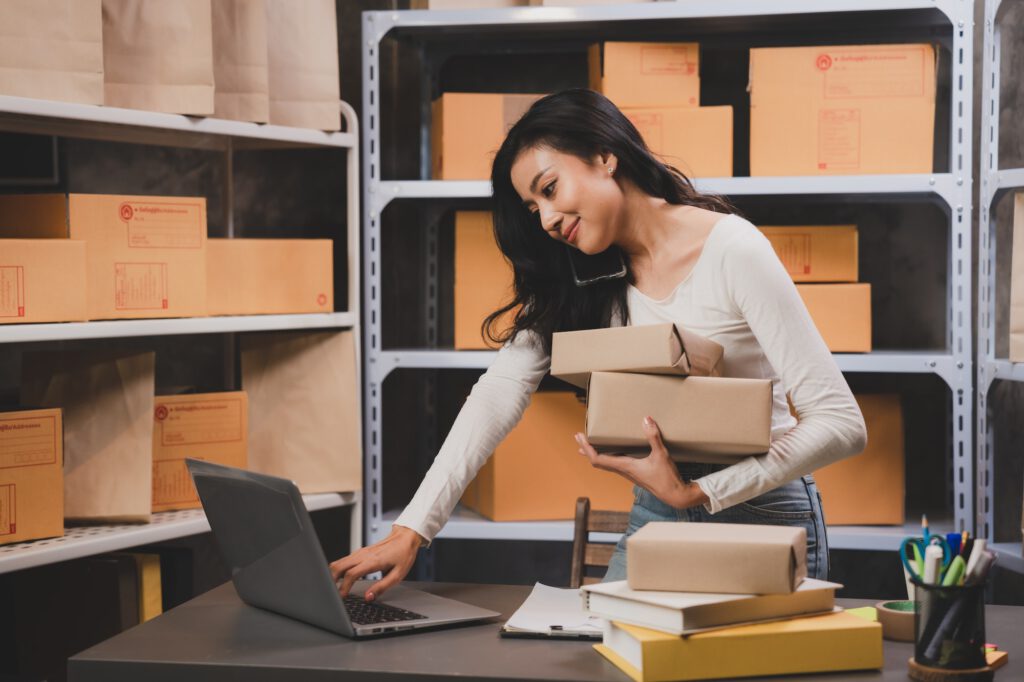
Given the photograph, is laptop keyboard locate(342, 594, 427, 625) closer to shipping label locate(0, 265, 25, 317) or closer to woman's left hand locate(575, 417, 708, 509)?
woman's left hand locate(575, 417, 708, 509)

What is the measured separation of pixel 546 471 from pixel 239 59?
112 centimetres

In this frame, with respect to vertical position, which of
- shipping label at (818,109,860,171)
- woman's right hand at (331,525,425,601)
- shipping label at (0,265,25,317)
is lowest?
woman's right hand at (331,525,425,601)

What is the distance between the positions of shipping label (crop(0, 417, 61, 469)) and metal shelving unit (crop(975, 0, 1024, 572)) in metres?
1.87

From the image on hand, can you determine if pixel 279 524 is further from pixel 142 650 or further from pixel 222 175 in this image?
pixel 222 175

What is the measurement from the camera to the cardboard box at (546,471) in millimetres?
2477

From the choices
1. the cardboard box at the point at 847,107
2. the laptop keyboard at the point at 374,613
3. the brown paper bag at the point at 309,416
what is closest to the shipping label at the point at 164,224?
the brown paper bag at the point at 309,416

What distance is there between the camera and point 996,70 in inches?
89.3

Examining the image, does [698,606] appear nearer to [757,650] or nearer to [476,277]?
[757,650]

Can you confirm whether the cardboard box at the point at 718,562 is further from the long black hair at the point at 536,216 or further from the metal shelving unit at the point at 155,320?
the metal shelving unit at the point at 155,320

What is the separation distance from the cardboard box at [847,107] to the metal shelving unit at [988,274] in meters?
0.11

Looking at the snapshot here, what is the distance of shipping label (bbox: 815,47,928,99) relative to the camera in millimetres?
2316

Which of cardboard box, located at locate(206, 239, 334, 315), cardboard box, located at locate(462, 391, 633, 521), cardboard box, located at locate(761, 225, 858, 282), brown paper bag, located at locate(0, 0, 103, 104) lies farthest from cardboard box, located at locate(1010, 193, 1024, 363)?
brown paper bag, located at locate(0, 0, 103, 104)

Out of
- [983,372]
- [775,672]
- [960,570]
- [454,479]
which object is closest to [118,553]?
[454,479]

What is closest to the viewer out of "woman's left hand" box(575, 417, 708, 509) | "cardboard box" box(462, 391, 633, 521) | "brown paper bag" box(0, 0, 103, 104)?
"woman's left hand" box(575, 417, 708, 509)
